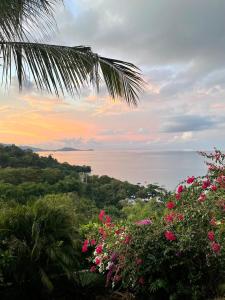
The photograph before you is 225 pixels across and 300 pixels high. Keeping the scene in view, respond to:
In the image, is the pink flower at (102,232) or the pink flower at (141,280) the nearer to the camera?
the pink flower at (141,280)

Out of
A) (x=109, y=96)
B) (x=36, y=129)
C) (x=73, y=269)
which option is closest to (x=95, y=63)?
(x=109, y=96)

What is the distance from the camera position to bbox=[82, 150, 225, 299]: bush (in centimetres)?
381

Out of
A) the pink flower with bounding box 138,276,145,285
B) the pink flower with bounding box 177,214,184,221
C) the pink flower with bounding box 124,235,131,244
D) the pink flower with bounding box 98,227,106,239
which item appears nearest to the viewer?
the pink flower with bounding box 177,214,184,221

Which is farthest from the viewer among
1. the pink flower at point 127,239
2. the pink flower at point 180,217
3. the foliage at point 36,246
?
the foliage at point 36,246

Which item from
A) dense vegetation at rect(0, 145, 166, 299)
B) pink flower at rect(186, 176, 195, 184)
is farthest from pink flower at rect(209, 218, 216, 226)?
dense vegetation at rect(0, 145, 166, 299)

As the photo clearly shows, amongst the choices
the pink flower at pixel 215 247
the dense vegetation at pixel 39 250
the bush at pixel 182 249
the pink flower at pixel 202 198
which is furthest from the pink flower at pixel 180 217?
the dense vegetation at pixel 39 250

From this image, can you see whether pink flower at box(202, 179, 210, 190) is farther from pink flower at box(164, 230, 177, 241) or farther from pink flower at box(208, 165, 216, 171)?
pink flower at box(164, 230, 177, 241)

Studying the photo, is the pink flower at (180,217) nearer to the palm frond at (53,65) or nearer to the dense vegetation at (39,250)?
the dense vegetation at (39,250)

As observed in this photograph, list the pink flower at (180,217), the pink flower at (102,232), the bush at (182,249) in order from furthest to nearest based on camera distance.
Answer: the pink flower at (102,232), the pink flower at (180,217), the bush at (182,249)

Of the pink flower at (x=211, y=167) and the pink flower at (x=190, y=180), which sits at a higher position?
the pink flower at (x=211, y=167)

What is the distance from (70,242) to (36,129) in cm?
755

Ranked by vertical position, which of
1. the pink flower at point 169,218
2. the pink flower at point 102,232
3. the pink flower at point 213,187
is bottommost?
the pink flower at point 102,232

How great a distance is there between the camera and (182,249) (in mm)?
3795

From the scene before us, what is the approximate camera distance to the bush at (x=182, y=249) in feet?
12.5
